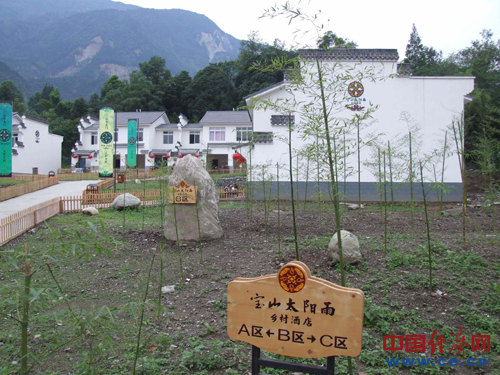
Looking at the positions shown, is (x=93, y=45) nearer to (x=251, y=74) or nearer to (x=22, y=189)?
(x=251, y=74)

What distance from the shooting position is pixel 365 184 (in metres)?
14.5

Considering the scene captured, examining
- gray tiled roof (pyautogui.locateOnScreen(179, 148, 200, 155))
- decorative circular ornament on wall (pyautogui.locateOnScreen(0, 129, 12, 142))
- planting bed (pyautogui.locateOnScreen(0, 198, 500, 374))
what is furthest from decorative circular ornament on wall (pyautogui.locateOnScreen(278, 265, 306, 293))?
gray tiled roof (pyautogui.locateOnScreen(179, 148, 200, 155))

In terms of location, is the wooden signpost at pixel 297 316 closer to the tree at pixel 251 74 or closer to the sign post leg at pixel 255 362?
the sign post leg at pixel 255 362

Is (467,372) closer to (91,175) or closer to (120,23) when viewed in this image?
(91,175)

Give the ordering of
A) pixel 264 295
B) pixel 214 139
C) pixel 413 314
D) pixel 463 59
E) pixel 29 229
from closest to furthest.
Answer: pixel 264 295
pixel 413 314
pixel 29 229
pixel 463 59
pixel 214 139

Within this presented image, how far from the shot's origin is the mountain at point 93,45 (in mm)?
117125

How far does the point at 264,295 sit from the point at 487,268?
464 centimetres

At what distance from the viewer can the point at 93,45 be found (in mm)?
131125

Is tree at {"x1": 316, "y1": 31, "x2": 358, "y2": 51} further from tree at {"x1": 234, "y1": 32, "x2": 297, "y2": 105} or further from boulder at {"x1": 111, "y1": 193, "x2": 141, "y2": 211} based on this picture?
tree at {"x1": 234, "y1": 32, "x2": 297, "y2": 105}

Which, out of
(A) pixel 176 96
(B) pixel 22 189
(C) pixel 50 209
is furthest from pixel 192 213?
(A) pixel 176 96

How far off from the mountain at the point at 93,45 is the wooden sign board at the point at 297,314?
363 ft

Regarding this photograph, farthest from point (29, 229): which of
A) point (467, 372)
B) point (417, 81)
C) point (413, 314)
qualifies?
point (417, 81)

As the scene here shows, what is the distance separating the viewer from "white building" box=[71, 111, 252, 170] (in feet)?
113

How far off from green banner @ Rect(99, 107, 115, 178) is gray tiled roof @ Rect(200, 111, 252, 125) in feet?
59.2
